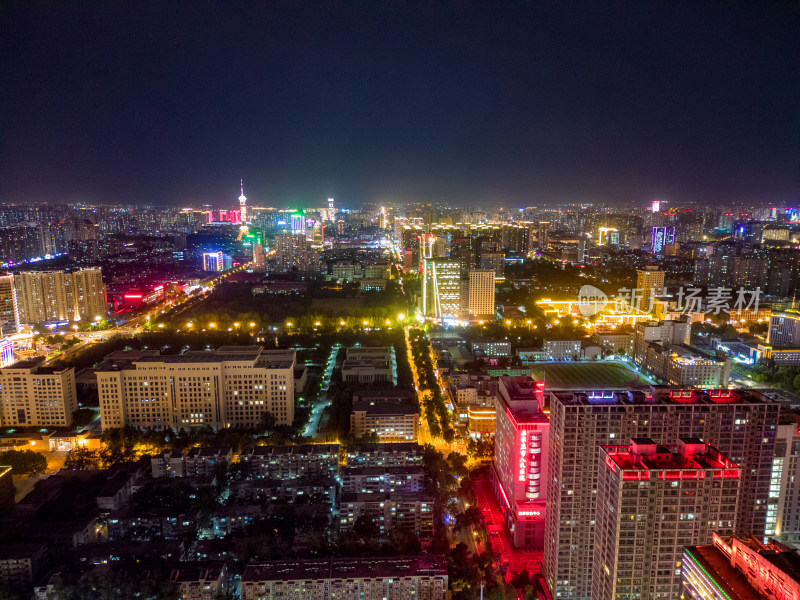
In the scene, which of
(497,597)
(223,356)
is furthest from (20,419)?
(497,597)

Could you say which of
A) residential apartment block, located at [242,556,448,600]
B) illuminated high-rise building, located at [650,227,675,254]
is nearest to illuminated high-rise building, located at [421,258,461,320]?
residential apartment block, located at [242,556,448,600]

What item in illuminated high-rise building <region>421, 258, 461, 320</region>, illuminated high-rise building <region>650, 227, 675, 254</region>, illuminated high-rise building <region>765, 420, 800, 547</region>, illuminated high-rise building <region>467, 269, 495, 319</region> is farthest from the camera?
illuminated high-rise building <region>650, 227, 675, 254</region>

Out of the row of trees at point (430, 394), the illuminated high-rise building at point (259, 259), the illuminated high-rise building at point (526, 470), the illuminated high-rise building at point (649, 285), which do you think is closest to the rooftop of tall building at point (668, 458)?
the illuminated high-rise building at point (526, 470)

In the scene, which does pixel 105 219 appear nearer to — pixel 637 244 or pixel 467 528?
pixel 637 244

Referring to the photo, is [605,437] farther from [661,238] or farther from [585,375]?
[661,238]

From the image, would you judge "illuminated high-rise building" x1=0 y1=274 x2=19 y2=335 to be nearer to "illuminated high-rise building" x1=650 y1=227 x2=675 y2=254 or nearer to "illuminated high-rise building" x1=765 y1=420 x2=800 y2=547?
"illuminated high-rise building" x1=765 y1=420 x2=800 y2=547

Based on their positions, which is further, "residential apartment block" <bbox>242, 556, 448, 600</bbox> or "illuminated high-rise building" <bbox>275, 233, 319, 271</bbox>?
"illuminated high-rise building" <bbox>275, 233, 319, 271</bbox>

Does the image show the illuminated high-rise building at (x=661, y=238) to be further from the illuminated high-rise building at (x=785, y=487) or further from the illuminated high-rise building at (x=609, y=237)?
the illuminated high-rise building at (x=785, y=487)
